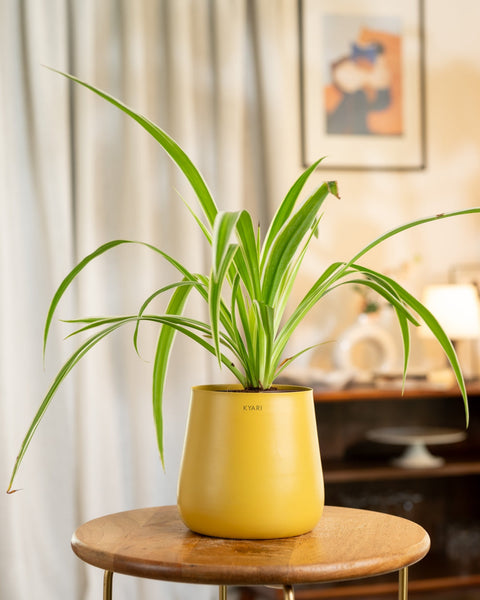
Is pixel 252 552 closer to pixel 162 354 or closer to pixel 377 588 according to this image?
pixel 162 354

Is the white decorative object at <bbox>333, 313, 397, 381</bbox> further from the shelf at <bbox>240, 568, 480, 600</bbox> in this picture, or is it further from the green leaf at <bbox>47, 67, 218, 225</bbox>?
the green leaf at <bbox>47, 67, 218, 225</bbox>

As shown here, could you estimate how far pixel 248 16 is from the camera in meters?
2.88

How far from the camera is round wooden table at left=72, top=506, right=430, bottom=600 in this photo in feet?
3.31

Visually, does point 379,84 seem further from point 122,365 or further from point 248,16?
point 122,365

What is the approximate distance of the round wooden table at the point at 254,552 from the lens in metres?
1.01

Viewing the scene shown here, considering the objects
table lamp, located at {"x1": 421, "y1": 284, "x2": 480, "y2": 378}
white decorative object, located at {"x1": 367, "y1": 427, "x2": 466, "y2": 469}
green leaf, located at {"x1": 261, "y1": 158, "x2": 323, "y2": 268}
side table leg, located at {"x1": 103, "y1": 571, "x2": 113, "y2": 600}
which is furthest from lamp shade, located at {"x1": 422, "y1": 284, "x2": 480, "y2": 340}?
side table leg, located at {"x1": 103, "y1": 571, "x2": 113, "y2": 600}

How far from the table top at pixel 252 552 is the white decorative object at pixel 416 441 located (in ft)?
4.53

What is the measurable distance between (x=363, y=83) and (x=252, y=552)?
237 centimetres

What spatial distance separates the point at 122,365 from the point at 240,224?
5.36ft

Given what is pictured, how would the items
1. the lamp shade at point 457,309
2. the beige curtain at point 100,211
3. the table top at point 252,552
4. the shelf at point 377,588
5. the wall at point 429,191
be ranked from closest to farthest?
the table top at point 252,552
the shelf at point 377,588
the beige curtain at point 100,211
the lamp shade at point 457,309
the wall at point 429,191

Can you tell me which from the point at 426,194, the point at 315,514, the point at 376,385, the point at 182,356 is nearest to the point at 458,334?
the point at 376,385

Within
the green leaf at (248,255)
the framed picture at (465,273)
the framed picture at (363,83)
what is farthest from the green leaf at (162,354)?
the framed picture at (465,273)

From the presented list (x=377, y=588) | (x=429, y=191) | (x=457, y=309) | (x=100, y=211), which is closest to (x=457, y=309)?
(x=457, y=309)

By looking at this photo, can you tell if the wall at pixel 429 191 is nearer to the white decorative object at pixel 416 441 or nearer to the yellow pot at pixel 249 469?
the white decorative object at pixel 416 441
